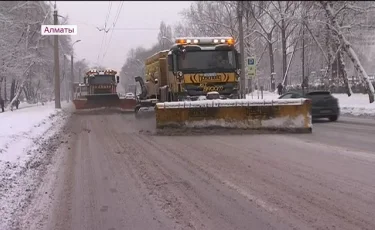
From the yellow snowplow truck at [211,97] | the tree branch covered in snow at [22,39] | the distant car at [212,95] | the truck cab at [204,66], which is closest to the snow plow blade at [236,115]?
the yellow snowplow truck at [211,97]

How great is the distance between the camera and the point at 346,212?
5.80m

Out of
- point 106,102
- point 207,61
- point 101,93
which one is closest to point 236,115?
point 207,61

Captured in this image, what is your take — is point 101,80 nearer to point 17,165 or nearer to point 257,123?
point 257,123

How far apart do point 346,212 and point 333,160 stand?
3845mm

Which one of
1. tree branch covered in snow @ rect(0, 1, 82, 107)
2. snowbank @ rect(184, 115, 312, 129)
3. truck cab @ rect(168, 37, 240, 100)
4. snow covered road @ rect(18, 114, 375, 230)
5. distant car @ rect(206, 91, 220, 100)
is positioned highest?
tree branch covered in snow @ rect(0, 1, 82, 107)

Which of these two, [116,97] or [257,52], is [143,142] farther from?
[257,52]

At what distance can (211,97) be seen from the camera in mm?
16344

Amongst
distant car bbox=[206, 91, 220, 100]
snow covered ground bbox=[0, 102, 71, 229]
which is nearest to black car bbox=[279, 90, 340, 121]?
distant car bbox=[206, 91, 220, 100]

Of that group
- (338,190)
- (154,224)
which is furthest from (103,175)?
(338,190)

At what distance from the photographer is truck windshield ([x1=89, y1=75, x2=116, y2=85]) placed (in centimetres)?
3356

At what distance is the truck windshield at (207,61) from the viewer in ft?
54.9

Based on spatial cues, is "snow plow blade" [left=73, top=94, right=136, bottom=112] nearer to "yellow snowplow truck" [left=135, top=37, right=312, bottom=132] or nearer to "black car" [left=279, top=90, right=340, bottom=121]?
"yellow snowplow truck" [left=135, top=37, right=312, bottom=132]

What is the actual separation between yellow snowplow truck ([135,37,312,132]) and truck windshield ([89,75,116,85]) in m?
13.7

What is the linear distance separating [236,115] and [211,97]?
4.90ft
